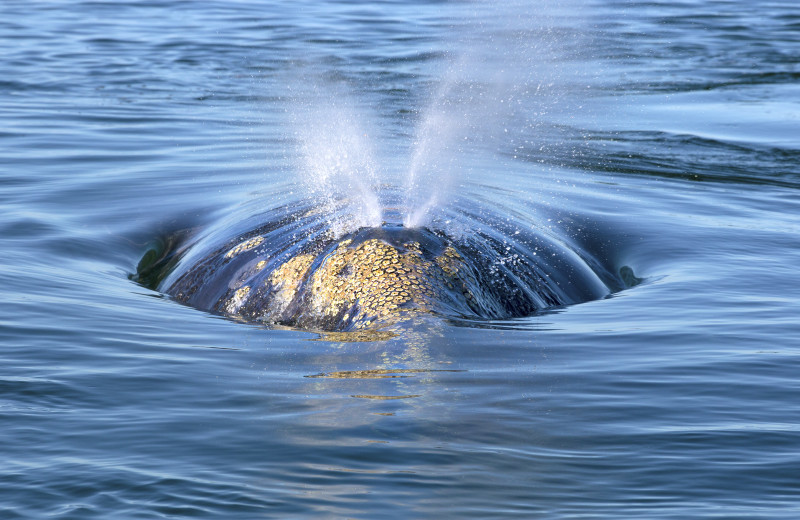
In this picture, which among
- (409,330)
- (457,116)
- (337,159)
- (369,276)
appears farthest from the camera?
(457,116)

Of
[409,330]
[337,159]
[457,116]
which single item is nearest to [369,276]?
[409,330]

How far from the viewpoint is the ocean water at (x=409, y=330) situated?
400 centimetres

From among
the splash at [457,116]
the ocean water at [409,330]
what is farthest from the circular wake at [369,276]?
the splash at [457,116]

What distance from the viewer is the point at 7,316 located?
6.25 meters

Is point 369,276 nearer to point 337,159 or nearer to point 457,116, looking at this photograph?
point 337,159

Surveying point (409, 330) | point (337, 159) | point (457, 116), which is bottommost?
point (409, 330)

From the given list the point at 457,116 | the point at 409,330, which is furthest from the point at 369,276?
the point at 457,116

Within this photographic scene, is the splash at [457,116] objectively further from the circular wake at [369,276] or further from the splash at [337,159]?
the circular wake at [369,276]

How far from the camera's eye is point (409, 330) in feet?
17.7

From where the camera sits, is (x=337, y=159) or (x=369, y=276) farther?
(x=337, y=159)

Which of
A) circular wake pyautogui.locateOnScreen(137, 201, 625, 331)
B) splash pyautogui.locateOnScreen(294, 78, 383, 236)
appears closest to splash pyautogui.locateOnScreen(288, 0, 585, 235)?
splash pyautogui.locateOnScreen(294, 78, 383, 236)

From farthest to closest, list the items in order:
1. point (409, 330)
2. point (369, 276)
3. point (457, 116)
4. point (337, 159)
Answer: point (457, 116) < point (337, 159) < point (369, 276) < point (409, 330)

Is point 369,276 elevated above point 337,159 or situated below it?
below

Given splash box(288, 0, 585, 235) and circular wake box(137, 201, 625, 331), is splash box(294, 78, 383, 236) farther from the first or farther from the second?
circular wake box(137, 201, 625, 331)
